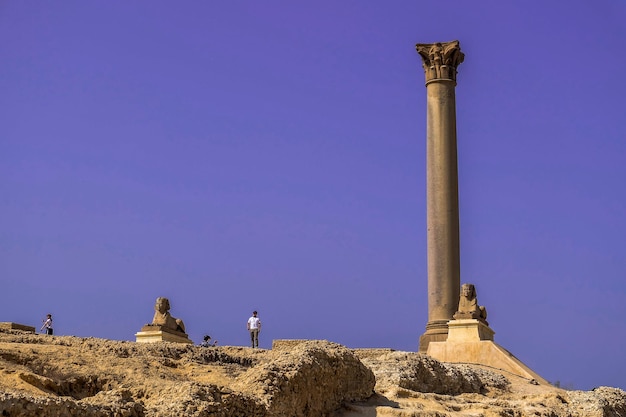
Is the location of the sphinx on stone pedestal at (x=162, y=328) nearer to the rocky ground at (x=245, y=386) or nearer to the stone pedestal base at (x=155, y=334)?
the stone pedestal base at (x=155, y=334)

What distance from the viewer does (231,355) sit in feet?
42.9

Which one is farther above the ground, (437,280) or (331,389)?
(437,280)

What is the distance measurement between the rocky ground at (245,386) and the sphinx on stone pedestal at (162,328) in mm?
6828

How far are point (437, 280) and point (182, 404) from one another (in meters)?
18.4

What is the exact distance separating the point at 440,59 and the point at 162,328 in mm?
10872

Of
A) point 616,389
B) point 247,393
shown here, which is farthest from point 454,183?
point 247,393

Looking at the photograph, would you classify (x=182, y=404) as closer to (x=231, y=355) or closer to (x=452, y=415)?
(x=452, y=415)

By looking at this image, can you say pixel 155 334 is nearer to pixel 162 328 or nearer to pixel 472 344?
pixel 162 328

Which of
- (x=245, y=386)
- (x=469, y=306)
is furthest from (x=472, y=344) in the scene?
(x=245, y=386)

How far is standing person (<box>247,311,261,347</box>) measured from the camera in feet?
79.6

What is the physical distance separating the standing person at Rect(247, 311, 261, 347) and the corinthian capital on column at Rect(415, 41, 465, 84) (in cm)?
784

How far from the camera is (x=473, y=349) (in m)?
21.1

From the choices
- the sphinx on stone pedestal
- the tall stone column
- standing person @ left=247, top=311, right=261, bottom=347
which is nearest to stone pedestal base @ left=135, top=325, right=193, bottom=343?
the sphinx on stone pedestal

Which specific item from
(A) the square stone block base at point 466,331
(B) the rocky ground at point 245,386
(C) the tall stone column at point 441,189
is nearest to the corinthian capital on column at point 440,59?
(C) the tall stone column at point 441,189
